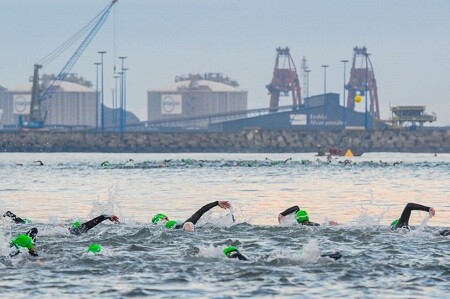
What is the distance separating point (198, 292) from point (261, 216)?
22.7m

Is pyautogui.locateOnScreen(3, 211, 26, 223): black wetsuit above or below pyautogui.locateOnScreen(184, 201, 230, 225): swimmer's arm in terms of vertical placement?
below

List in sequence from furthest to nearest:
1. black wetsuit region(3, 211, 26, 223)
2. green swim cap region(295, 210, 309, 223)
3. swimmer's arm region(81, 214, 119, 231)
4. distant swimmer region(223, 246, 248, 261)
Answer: black wetsuit region(3, 211, 26, 223) → green swim cap region(295, 210, 309, 223) → swimmer's arm region(81, 214, 119, 231) → distant swimmer region(223, 246, 248, 261)

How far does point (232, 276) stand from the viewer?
26.2m

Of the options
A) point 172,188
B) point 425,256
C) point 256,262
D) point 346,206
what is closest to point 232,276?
point 256,262

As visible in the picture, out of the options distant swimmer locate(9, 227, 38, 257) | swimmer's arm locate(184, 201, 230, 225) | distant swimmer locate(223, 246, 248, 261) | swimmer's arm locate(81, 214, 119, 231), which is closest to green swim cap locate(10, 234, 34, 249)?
distant swimmer locate(9, 227, 38, 257)

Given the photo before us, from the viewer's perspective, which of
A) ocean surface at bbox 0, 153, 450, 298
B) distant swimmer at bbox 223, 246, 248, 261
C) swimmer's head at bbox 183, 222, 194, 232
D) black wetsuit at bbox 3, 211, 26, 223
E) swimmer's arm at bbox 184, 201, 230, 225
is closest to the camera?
ocean surface at bbox 0, 153, 450, 298

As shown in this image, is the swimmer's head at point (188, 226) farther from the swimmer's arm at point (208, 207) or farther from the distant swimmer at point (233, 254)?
the distant swimmer at point (233, 254)

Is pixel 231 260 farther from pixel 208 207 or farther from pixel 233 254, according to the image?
pixel 208 207

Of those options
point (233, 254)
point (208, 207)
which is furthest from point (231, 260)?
point (208, 207)

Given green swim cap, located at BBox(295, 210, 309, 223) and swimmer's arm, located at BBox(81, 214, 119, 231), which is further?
green swim cap, located at BBox(295, 210, 309, 223)

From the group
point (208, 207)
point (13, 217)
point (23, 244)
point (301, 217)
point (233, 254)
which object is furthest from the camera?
point (13, 217)

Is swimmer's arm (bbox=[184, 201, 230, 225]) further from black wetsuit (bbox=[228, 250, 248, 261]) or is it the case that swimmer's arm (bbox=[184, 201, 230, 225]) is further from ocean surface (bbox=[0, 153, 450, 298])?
black wetsuit (bbox=[228, 250, 248, 261])

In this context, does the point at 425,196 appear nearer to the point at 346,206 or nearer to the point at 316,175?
the point at 346,206

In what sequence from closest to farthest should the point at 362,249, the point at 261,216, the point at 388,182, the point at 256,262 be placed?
the point at 256,262
the point at 362,249
the point at 261,216
the point at 388,182
